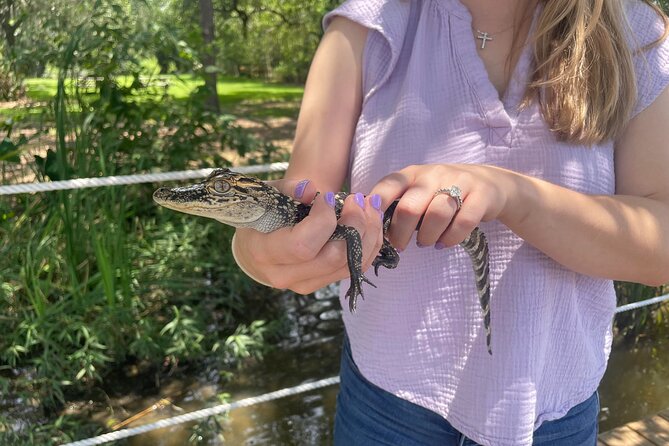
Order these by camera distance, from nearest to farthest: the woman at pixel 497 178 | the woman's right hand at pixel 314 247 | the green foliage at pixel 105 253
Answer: the woman's right hand at pixel 314 247
the woman at pixel 497 178
the green foliage at pixel 105 253

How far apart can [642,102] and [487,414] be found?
2.40 ft

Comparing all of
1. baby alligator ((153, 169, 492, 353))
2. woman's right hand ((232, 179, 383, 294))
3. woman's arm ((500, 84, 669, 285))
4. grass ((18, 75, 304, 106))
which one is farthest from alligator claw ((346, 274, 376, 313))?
grass ((18, 75, 304, 106))

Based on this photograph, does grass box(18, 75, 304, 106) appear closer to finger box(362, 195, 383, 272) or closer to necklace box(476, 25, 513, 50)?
necklace box(476, 25, 513, 50)

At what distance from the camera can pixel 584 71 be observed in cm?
122

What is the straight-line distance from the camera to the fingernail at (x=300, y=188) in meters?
1.16

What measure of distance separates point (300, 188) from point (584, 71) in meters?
0.66

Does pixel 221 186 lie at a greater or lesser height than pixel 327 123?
lesser

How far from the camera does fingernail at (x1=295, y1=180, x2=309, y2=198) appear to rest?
1156 mm

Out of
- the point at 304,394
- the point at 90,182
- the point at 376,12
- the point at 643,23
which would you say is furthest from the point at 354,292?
the point at 304,394

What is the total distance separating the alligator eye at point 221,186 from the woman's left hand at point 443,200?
0.47 meters

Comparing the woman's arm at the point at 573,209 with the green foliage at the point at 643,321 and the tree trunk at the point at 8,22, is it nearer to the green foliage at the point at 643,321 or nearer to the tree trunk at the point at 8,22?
the green foliage at the point at 643,321

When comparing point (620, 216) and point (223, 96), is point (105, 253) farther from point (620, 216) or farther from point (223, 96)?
point (223, 96)

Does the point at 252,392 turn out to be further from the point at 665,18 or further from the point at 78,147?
the point at 665,18

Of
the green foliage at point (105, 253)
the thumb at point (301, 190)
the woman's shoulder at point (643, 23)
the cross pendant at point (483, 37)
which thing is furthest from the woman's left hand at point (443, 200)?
the green foliage at point (105, 253)
